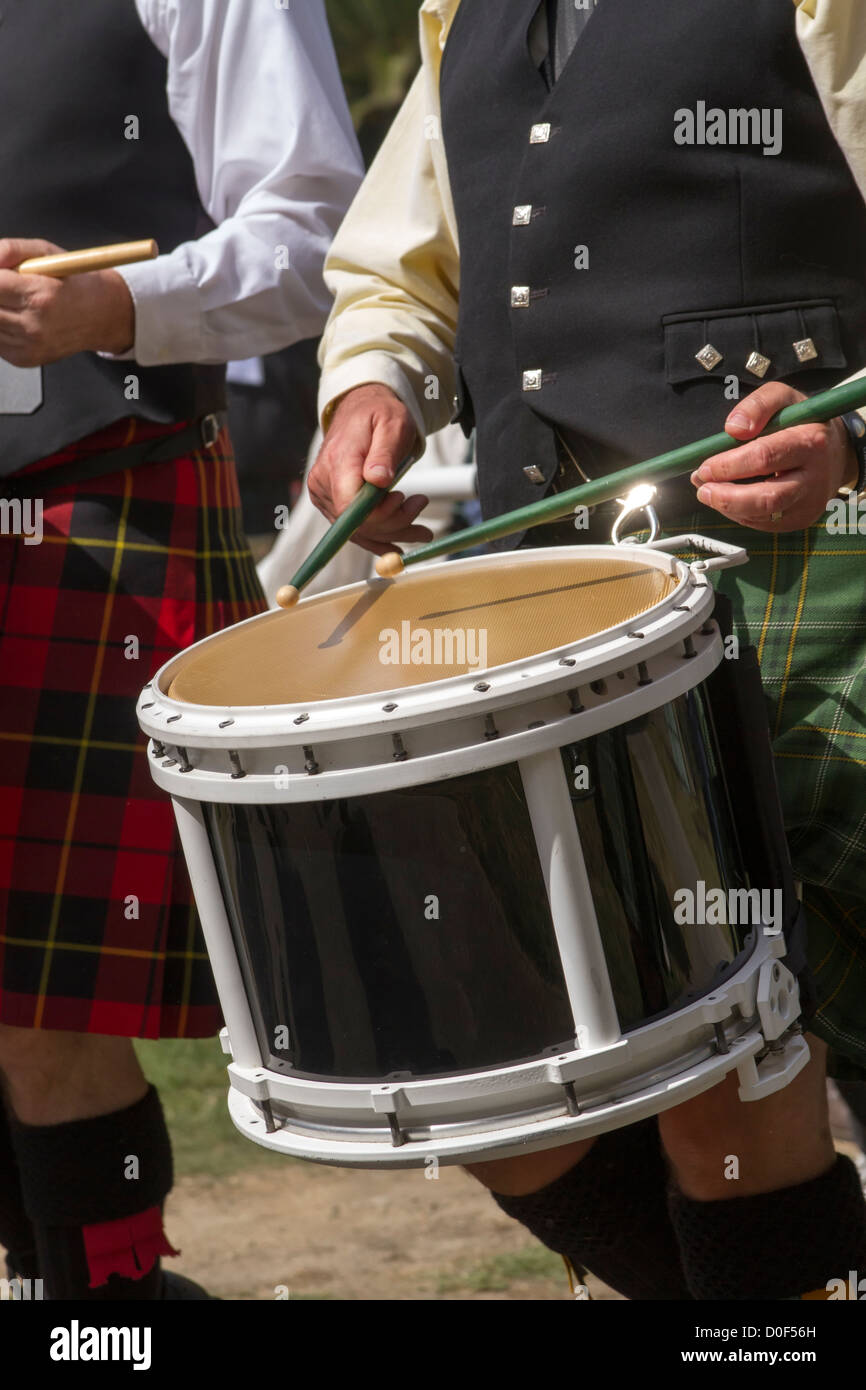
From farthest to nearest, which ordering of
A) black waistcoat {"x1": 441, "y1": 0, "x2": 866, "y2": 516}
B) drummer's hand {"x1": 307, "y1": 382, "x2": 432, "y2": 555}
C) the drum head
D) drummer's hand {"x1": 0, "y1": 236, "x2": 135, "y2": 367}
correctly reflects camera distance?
1. drummer's hand {"x1": 0, "y1": 236, "x2": 135, "y2": 367}
2. drummer's hand {"x1": 307, "y1": 382, "x2": 432, "y2": 555}
3. black waistcoat {"x1": 441, "y1": 0, "x2": 866, "y2": 516}
4. the drum head

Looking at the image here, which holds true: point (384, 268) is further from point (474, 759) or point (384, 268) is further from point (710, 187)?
point (474, 759)

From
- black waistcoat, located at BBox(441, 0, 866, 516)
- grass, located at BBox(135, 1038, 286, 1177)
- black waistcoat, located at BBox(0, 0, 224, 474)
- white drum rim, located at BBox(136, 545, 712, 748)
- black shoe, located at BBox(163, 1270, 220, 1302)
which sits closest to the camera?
white drum rim, located at BBox(136, 545, 712, 748)

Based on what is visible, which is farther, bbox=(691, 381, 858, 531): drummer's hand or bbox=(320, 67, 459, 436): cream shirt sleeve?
bbox=(320, 67, 459, 436): cream shirt sleeve

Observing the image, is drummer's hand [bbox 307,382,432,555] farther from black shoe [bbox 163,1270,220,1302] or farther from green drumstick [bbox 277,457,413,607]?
black shoe [bbox 163,1270,220,1302]

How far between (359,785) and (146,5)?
1.31 meters

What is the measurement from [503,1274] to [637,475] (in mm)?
1558

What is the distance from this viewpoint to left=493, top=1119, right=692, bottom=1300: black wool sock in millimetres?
1907

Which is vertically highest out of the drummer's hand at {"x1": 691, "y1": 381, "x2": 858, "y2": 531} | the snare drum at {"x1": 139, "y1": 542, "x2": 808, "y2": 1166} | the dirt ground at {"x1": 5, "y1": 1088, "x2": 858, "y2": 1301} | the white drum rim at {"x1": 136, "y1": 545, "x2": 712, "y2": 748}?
the drummer's hand at {"x1": 691, "y1": 381, "x2": 858, "y2": 531}

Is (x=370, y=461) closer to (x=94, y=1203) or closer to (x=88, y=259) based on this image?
(x=88, y=259)

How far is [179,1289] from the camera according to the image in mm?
2279

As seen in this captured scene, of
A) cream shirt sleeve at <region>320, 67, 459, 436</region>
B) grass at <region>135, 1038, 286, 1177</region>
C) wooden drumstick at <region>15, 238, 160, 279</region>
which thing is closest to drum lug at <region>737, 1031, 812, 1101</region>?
cream shirt sleeve at <region>320, 67, 459, 436</region>

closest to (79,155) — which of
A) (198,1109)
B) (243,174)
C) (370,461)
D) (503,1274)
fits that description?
(243,174)

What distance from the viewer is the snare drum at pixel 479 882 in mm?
1350

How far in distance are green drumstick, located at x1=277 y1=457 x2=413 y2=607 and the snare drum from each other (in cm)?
21
